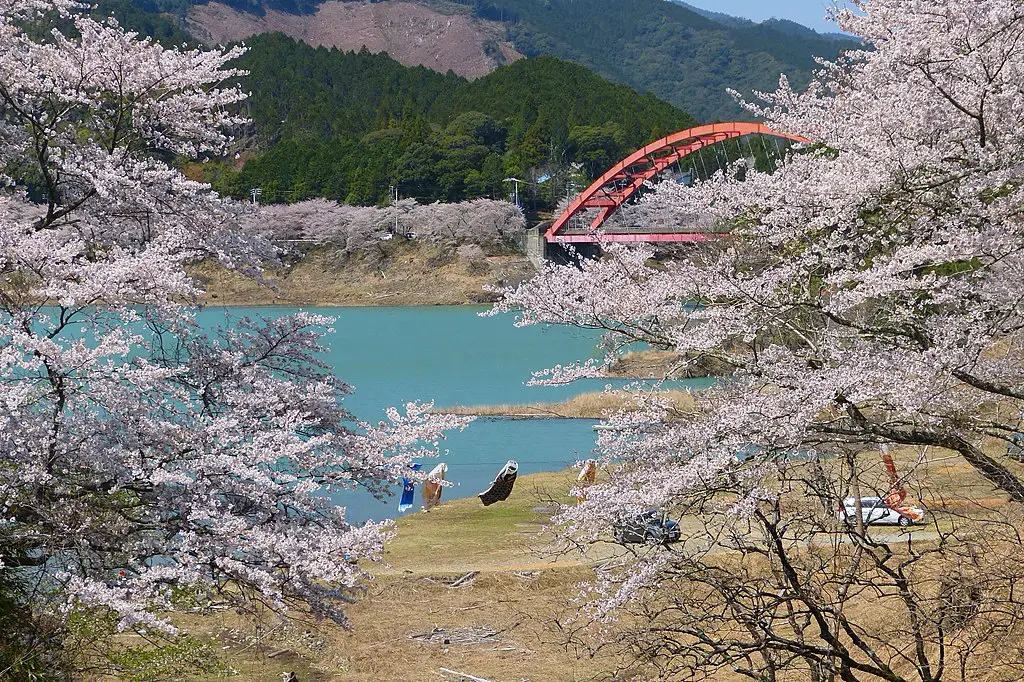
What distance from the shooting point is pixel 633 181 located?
39875mm

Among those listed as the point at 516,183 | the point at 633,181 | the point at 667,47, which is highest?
the point at 667,47

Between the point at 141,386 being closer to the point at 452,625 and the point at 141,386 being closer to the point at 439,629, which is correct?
the point at 439,629

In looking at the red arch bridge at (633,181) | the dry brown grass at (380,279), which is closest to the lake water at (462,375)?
the dry brown grass at (380,279)

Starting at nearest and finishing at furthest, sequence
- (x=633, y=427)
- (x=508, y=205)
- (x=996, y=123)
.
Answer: (x=996, y=123) < (x=633, y=427) < (x=508, y=205)

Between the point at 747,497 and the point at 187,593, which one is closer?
the point at 747,497

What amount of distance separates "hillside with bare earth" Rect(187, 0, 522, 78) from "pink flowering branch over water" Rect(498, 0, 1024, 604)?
489 ft

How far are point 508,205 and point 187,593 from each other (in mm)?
46122

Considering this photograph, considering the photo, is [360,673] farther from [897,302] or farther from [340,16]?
[340,16]

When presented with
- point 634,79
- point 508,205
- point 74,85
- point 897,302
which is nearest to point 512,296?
point 897,302

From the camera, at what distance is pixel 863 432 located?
4.39 meters

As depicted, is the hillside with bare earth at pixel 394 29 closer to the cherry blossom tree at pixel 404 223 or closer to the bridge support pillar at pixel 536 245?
the cherry blossom tree at pixel 404 223

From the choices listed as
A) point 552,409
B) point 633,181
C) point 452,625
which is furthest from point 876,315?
point 633,181

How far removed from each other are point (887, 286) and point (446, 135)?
5488cm

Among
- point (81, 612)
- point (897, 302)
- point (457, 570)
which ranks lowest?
point (457, 570)
